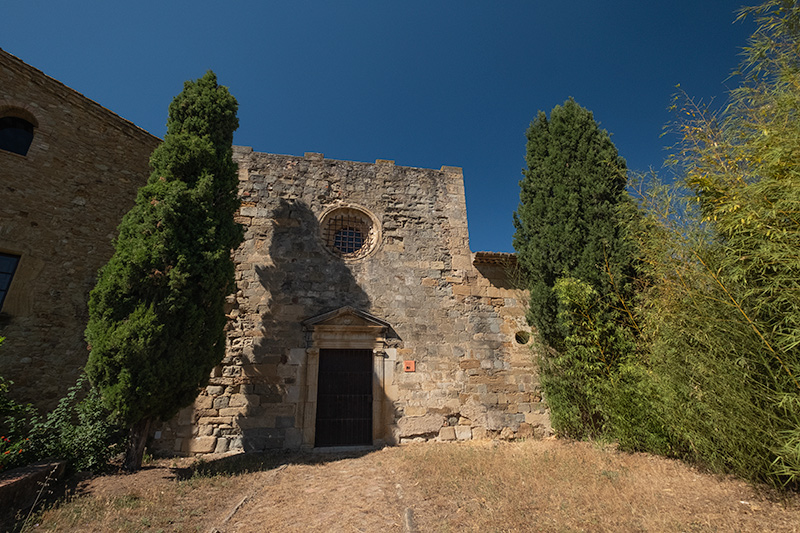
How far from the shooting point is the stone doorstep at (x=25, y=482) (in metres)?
3.25

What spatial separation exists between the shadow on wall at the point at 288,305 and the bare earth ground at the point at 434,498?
941mm

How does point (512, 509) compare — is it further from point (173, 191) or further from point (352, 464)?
point (173, 191)

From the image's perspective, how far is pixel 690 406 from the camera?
3744 mm

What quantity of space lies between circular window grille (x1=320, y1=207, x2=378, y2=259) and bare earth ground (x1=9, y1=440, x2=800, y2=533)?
14.7ft

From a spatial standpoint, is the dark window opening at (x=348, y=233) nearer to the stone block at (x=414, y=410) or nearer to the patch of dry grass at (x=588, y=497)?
the stone block at (x=414, y=410)

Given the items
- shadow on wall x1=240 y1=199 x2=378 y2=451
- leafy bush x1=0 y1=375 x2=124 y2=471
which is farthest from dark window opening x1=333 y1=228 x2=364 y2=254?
leafy bush x1=0 y1=375 x2=124 y2=471

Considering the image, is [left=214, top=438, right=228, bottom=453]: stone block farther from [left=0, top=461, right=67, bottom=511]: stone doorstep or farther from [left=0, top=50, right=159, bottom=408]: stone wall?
[left=0, top=50, right=159, bottom=408]: stone wall

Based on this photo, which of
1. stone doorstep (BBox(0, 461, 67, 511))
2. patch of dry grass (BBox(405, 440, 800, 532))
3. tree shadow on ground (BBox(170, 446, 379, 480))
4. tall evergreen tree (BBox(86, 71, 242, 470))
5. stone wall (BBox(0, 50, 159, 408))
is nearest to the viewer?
patch of dry grass (BBox(405, 440, 800, 532))

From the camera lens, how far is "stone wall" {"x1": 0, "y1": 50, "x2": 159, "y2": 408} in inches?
213

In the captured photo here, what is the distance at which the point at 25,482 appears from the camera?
3477 millimetres

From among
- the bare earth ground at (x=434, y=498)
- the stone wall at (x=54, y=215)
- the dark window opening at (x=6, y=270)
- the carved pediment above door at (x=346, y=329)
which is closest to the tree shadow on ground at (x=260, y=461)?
the bare earth ground at (x=434, y=498)

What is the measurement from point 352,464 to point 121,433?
3.55 metres

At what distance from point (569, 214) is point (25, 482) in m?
8.70

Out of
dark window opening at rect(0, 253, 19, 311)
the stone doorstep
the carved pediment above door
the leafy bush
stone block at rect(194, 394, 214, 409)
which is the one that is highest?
dark window opening at rect(0, 253, 19, 311)
